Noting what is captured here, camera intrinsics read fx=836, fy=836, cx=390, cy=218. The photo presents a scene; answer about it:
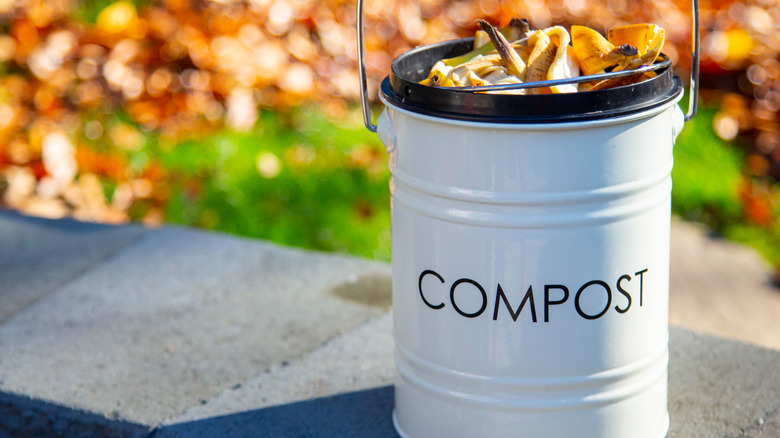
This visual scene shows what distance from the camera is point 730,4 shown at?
15.6 ft

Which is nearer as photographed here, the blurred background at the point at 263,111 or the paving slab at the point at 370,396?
the paving slab at the point at 370,396

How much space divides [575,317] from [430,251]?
317mm

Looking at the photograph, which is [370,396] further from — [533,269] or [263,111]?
[263,111]

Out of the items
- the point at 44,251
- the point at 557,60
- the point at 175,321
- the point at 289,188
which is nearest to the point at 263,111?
the point at 289,188

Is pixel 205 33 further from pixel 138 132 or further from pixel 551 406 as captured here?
pixel 551 406

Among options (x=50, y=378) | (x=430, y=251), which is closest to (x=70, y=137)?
(x=50, y=378)

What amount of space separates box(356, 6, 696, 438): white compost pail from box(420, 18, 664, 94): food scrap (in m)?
0.08

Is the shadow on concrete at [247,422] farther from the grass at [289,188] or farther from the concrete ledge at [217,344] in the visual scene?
the grass at [289,188]

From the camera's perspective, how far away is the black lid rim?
4.95 ft

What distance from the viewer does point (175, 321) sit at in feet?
8.20

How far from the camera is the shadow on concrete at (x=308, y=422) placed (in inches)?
77.6

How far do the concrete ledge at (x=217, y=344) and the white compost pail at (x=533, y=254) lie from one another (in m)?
0.31

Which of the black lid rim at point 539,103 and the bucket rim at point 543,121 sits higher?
the black lid rim at point 539,103

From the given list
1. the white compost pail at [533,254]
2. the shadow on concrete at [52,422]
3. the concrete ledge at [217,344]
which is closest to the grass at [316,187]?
the concrete ledge at [217,344]
